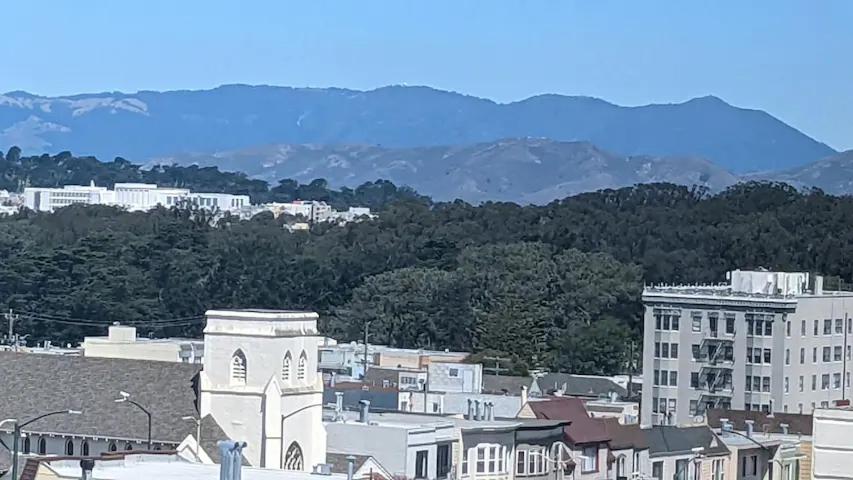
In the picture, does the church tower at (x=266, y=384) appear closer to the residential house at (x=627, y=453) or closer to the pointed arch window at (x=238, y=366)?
the pointed arch window at (x=238, y=366)

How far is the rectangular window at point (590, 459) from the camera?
5303 cm

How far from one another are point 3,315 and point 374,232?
152ft

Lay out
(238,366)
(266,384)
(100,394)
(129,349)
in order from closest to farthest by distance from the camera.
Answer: (266,384) < (100,394) < (238,366) < (129,349)

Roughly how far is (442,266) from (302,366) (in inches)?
3889

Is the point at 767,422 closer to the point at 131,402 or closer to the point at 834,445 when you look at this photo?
the point at 131,402

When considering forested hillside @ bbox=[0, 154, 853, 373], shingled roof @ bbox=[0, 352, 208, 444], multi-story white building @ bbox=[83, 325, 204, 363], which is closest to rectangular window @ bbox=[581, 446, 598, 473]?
shingled roof @ bbox=[0, 352, 208, 444]

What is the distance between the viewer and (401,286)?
134 metres

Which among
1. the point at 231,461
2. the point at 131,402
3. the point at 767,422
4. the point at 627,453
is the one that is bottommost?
the point at 627,453

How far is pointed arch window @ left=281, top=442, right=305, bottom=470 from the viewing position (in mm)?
48766

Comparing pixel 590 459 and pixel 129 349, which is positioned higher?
pixel 129 349

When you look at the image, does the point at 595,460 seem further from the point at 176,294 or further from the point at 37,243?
the point at 37,243

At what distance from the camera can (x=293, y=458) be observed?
49.1 meters

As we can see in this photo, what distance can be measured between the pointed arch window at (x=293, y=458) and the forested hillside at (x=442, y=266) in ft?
212

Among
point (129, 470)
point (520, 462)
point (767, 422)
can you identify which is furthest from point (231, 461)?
point (767, 422)
